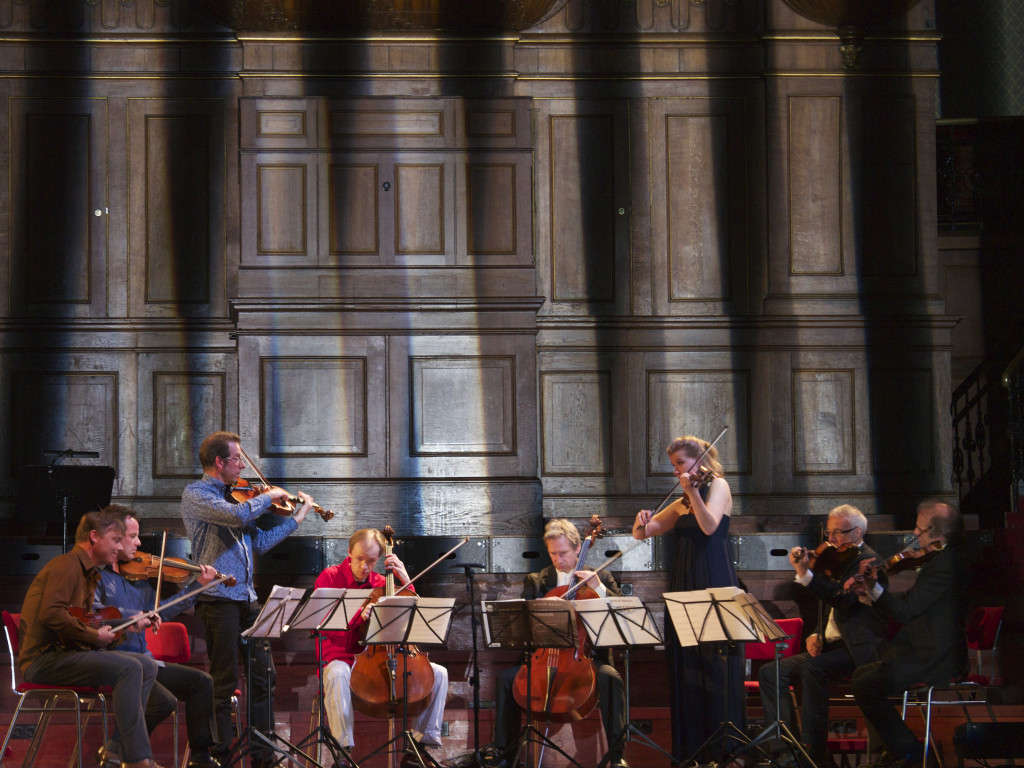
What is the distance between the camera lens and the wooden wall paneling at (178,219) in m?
8.69

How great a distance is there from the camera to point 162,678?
17.8 ft

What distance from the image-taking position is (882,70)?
8734mm

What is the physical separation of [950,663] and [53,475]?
5.03 m

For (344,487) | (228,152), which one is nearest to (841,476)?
(344,487)

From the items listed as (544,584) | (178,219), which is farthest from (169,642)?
(178,219)

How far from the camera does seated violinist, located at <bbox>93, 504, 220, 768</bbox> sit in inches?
210

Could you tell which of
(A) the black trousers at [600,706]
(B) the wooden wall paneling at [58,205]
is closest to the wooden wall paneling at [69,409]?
(B) the wooden wall paneling at [58,205]

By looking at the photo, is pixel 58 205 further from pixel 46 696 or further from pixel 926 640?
pixel 926 640

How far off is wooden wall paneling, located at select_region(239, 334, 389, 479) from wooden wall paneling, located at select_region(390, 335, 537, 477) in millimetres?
139

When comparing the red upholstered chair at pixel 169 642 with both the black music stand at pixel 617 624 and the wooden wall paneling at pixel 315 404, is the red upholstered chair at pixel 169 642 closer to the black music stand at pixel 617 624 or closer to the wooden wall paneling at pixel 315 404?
the black music stand at pixel 617 624

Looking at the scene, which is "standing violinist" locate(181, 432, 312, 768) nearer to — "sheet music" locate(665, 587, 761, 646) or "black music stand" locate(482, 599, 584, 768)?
"black music stand" locate(482, 599, 584, 768)

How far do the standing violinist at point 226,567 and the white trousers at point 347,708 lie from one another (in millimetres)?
266

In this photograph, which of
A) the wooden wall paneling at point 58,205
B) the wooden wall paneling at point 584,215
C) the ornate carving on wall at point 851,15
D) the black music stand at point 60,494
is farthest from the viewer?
the wooden wall paneling at point 584,215

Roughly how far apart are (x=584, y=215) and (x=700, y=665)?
417cm
